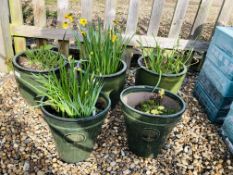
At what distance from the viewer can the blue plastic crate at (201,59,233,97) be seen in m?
2.42

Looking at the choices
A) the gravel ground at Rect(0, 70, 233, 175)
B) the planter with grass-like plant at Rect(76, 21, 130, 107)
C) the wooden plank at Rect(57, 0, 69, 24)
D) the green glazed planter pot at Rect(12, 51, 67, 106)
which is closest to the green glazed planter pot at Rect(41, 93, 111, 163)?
the gravel ground at Rect(0, 70, 233, 175)

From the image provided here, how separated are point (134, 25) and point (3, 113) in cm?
177

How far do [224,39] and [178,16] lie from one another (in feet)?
2.48

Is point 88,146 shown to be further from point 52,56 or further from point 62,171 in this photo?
point 52,56

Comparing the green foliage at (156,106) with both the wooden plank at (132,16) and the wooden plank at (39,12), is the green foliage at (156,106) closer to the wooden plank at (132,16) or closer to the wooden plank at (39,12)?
the wooden plank at (132,16)

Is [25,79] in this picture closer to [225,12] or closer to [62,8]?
[62,8]

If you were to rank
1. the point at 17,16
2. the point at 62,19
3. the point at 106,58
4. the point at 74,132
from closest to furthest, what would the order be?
the point at 74,132 < the point at 106,58 < the point at 17,16 < the point at 62,19

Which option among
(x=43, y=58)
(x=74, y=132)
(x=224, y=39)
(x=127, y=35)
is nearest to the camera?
(x=74, y=132)

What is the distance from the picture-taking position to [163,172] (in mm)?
2111

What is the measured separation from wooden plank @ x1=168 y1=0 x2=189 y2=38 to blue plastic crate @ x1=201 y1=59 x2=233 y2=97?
1.96 ft

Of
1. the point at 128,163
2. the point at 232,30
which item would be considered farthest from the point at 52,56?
the point at 232,30

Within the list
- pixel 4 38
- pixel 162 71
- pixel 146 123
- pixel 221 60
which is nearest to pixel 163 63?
pixel 162 71

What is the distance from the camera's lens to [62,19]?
298 cm

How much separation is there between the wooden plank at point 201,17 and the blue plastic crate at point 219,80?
54cm
